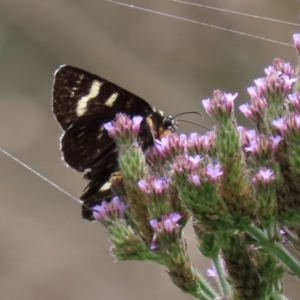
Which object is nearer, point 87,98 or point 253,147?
point 253,147

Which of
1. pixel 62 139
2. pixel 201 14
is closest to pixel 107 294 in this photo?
pixel 201 14

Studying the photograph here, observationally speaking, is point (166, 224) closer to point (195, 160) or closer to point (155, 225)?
point (155, 225)

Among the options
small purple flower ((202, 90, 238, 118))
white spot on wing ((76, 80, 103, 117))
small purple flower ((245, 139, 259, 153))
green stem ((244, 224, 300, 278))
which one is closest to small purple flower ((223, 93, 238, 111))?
small purple flower ((202, 90, 238, 118))

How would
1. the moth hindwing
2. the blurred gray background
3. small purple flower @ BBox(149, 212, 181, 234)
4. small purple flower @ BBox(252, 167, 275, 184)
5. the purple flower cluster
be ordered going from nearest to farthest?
small purple flower @ BBox(252, 167, 275, 184), small purple flower @ BBox(149, 212, 181, 234), the purple flower cluster, the moth hindwing, the blurred gray background

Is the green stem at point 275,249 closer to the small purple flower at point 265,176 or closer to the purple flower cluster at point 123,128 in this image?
the small purple flower at point 265,176

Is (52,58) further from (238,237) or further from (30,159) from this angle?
(238,237)

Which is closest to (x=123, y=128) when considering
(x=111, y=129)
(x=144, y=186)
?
(x=111, y=129)

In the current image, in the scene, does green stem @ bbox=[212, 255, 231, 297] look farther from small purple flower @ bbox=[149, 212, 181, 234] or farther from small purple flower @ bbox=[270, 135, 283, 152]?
small purple flower @ bbox=[270, 135, 283, 152]

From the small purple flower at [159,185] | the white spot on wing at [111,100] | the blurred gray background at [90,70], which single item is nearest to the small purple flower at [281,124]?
the small purple flower at [159,185]
